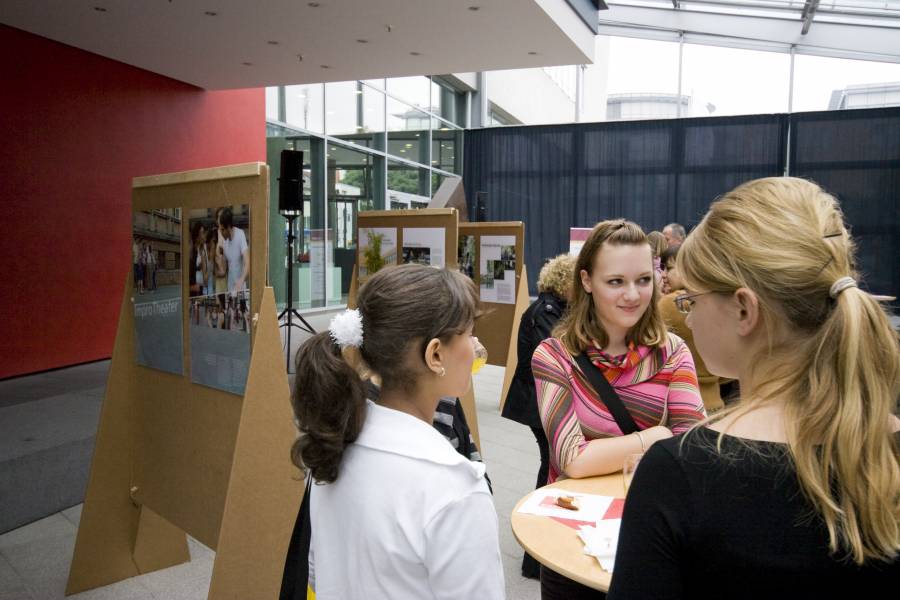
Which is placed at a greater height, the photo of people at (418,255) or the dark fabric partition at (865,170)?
the dark fabric partition at (865,170)

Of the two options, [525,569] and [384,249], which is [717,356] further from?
[384,249]

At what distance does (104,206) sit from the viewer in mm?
6762

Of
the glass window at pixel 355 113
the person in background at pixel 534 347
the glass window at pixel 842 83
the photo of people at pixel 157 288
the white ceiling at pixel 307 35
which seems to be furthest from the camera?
the glass window at pixel 842 83

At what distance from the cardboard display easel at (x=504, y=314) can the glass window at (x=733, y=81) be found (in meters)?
9.64

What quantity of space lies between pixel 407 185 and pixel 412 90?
1.88 m

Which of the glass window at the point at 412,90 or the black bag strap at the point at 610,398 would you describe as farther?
the glass window at the point at 412,90

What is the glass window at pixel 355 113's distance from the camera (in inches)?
417

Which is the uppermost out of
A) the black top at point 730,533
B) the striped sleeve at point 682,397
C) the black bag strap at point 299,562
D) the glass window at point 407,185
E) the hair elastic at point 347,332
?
the glass window at point 407,185

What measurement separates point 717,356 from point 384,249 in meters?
4.22

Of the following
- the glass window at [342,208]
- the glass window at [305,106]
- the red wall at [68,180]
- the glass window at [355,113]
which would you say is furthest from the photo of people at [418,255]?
the glass window at [355,113]

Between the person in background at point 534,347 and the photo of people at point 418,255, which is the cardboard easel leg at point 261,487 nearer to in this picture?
the person in background at point 534,347

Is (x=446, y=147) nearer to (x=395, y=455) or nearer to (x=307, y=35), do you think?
(x=307, y=35)

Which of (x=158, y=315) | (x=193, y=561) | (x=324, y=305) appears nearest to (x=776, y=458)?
(x=158, y=315)

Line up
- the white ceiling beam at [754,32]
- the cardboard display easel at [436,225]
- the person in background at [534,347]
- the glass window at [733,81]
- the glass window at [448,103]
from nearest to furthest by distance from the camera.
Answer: the person in background at [534,347]
the cardboard display easel at [436,225]
the white ceiling beam at [754,32]
the glass window at [733,81]
the glass window at [448,103]
